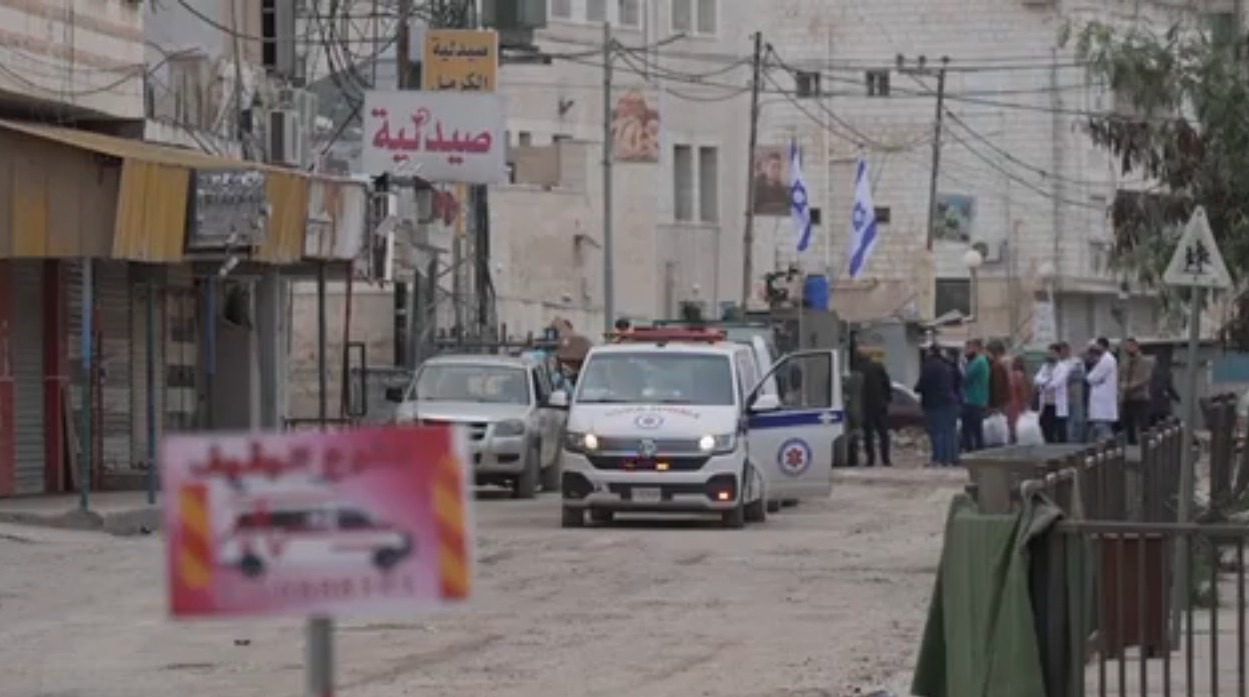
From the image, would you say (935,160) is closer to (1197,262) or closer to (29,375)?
(29,375)

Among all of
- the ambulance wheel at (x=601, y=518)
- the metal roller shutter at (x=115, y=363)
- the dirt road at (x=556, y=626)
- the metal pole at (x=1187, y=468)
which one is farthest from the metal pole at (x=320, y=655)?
the metal roller shutter at (x=115, y=363)

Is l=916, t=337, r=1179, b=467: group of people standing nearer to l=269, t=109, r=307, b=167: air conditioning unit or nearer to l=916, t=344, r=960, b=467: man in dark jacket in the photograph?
l=916, t=344, r=960, b=467: man in dark jacket

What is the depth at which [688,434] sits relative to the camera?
28.0 m

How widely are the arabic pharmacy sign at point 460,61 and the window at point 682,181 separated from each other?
1031 inches

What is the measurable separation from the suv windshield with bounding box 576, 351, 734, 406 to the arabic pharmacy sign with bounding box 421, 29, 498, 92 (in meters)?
14.8

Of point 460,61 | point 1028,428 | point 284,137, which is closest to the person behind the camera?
A: point 284,137

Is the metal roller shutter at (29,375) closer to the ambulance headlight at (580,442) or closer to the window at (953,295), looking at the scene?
the ambulance headlight at (580,442)

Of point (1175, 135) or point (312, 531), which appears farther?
point (1175, 135)

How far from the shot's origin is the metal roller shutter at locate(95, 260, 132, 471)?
3234cm

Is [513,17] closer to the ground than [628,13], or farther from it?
closer to the ground

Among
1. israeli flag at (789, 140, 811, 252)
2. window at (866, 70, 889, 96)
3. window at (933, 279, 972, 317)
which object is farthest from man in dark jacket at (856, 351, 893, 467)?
window at (866, 70, 889, 96)

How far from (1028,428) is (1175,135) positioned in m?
16.4

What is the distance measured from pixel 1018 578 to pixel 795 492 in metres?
17.6

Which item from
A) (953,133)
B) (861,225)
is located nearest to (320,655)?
(861,225)
